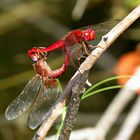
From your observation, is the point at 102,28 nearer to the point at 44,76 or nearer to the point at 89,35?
the point at 89,35

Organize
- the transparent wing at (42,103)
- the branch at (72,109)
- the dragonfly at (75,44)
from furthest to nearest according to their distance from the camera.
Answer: the transparent wing at (42,103) < the dragonfly at (75,44) < the branch at (72,109)

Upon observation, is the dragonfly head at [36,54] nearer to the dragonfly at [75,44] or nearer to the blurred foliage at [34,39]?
the dragonfly at [75,44]

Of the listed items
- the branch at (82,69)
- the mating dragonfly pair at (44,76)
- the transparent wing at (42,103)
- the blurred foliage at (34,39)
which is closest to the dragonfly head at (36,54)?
the mating dragonfly pair at (44,76)

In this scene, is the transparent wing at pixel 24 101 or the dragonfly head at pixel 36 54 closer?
the dragonfly head at pixel 36 54

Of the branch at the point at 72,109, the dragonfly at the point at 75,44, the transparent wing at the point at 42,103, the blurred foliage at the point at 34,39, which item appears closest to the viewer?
the branch at the point at 72,109

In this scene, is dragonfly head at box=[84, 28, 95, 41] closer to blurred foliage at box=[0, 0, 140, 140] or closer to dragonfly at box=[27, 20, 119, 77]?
dragonfly at box=[27, 20, 119, 77]

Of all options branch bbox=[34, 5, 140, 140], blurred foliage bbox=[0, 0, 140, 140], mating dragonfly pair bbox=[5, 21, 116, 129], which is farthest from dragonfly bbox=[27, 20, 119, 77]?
blurred foliage bbox=[0, 0, 140, 140]

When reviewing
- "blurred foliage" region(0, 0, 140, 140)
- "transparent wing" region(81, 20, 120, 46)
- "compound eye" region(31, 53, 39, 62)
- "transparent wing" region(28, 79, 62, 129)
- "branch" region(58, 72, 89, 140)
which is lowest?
"branch" region(58, 72, 89, 140)

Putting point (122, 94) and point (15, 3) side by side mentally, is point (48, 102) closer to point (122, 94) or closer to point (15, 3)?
point (122, 94)
